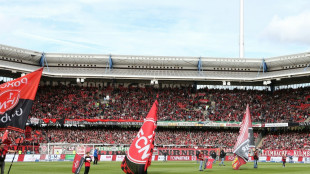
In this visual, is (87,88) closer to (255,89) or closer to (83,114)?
(83,114)

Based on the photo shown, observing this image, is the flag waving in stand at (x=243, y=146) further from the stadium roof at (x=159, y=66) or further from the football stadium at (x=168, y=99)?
the stadium roof at (x=159, y=66)

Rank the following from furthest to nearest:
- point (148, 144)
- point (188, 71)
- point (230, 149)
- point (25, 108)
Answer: point (188, 71) → point (230, 149) → point (148, 144) → point (25, 108)

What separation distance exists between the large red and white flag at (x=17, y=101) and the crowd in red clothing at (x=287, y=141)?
165 feet

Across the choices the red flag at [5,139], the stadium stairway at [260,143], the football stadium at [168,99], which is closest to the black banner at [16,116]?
the red flag at [5,139]

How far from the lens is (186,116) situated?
68625 millimetres

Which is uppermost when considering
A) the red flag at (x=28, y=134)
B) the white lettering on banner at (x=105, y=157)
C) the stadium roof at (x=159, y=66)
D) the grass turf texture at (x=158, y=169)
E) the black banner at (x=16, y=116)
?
the stadium roof at (x=159, y=66)

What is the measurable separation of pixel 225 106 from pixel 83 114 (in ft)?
75.3

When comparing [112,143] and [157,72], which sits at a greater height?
[157,72]

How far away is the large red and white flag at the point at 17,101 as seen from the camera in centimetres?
1689

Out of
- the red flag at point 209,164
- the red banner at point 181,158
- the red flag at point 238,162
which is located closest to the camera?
the red flag at point 209,164

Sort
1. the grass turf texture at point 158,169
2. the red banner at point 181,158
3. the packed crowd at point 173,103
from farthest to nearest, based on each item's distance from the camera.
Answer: the packed crowd at point 173,103
the red banner at point 181,158
the grass turf texture at point 158,169

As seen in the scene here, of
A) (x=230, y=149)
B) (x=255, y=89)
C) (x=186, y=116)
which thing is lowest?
(x=230, y=149)

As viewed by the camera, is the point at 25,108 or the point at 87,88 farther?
the point at 87,88

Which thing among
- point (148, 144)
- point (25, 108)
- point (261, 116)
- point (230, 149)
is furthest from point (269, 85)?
point (25, 108)
